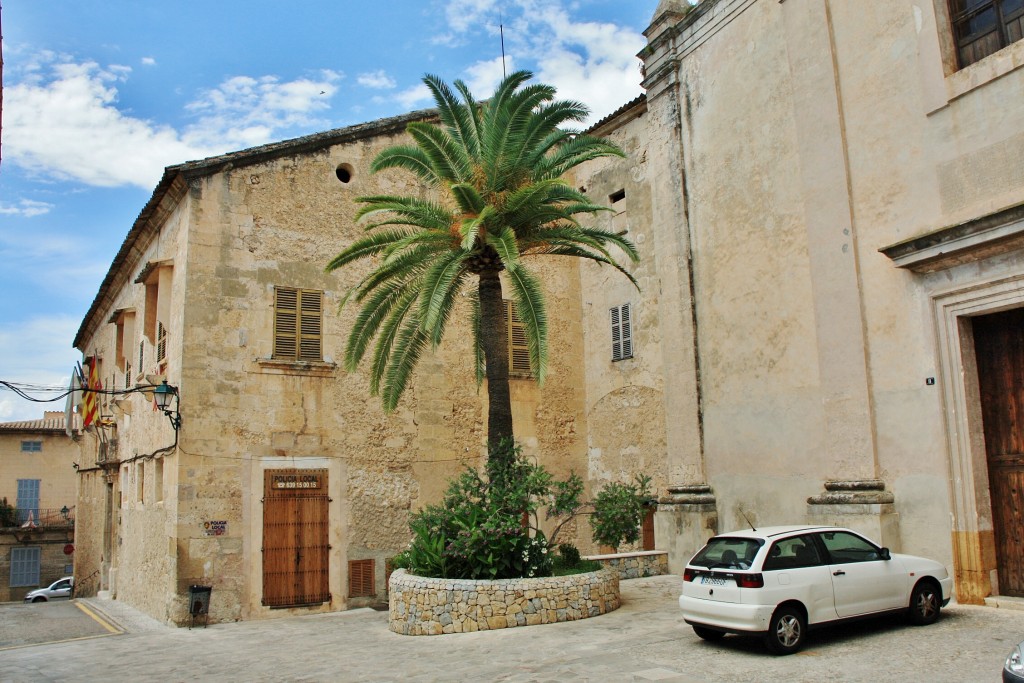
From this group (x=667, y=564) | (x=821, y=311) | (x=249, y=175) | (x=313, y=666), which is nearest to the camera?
(x=313, y=666)

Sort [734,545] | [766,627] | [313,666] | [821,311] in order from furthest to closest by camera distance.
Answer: [821,311] < [313,666] < [734,545] < [766,627]

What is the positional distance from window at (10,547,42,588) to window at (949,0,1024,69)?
41.3 metres

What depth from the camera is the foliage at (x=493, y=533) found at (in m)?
11.8

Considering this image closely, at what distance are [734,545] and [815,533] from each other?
3.06 feet

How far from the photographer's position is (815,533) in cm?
904

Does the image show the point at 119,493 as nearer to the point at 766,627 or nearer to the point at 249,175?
the point at 249,175

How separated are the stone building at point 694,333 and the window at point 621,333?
7 centimetres

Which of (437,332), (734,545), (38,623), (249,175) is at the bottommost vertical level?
(38,623)

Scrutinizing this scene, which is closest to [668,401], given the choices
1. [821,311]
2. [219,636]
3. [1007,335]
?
[821,311]

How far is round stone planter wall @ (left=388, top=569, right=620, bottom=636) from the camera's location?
11266 mm

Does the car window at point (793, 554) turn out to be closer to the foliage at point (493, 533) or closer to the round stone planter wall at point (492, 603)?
the round stone planter wall at point (492, 603)

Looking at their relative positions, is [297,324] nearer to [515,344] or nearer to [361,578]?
[515,344]

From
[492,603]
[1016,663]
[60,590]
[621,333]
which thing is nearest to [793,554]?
[1016,663]

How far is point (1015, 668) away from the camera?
5.59 metres
